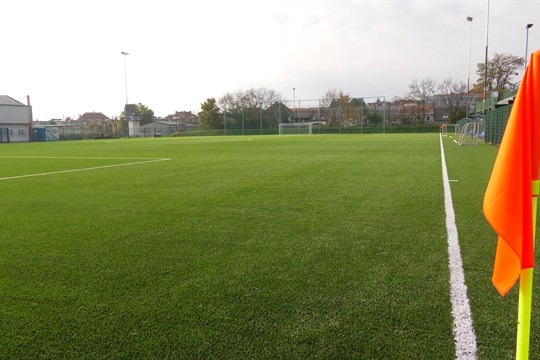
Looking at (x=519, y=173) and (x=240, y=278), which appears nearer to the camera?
(x=519, y=173)

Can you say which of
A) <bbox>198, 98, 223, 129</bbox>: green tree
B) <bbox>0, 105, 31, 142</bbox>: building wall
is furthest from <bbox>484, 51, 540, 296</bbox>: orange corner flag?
<bbox>198, 98, 223, 129</bbox>: green tree

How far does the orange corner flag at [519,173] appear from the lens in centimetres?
156

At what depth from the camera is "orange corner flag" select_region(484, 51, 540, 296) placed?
1561 mm

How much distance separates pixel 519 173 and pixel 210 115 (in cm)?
8073

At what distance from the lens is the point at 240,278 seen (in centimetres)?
336

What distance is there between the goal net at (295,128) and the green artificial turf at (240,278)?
5971 centimetres

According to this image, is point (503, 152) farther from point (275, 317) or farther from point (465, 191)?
point (465, 191)

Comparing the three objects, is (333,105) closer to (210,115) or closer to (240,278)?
(210,115)

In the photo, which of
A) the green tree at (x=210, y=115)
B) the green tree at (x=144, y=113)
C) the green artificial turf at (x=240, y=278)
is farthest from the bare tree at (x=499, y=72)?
the green tree at (x=144, y=113)

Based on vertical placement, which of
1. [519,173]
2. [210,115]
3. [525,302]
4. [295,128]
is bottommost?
[525,302]

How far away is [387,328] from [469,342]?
0.45m

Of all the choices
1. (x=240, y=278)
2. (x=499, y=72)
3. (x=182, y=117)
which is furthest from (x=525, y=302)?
(x=182, y=117)

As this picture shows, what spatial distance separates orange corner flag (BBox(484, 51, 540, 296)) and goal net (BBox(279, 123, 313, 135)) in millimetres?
63680

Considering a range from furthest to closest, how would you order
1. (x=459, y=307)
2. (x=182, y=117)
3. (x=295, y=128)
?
(x=182, y=117) < (x=295, y=128) < (x=459, y=307)
